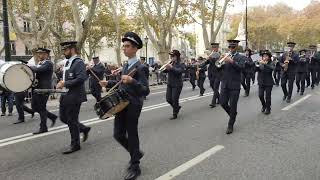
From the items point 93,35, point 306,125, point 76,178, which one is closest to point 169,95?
point 306,125

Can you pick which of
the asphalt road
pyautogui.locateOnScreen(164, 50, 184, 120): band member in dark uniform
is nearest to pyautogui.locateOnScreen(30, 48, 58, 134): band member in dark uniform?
the asphalt road

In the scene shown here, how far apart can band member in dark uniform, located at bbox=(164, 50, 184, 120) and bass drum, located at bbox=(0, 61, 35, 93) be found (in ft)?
14.9

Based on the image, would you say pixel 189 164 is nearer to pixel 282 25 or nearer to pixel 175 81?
pixel 175 81

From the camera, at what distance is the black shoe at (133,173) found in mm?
5488

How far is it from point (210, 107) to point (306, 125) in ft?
12.7

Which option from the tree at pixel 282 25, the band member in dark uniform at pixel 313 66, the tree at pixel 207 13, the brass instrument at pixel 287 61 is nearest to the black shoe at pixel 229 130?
the brass instrument at pixel 287 61

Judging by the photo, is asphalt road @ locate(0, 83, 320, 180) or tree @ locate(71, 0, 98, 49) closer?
asphalt road @ locate(0, 83, 320, 180)

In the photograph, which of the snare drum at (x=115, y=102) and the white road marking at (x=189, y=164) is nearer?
the snare drum at (x=115, y=102)

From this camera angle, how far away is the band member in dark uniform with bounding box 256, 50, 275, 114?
1164 centimetres

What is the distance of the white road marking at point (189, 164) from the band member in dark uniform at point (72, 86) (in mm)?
2066

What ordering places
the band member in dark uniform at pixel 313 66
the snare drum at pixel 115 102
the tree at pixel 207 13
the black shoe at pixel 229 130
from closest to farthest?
the snare drum at pixel 115 102 → the black shoe at pixel 229 130 → the band member in dark uniform at pixel 313 66 → the tree at pixel 207 13

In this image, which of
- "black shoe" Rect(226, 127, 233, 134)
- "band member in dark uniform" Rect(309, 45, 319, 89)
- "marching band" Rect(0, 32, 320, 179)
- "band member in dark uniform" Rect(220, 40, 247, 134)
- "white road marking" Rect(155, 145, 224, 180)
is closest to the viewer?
"marching band" Rect(0, 32, 320, 179)

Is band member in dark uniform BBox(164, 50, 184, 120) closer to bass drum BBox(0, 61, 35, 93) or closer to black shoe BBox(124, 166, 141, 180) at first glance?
bass drum BBox(0, 61, 35, 93)

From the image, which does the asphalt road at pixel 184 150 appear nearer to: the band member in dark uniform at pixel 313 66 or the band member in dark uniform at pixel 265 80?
the band member in dark uniform at pixel 265 80
